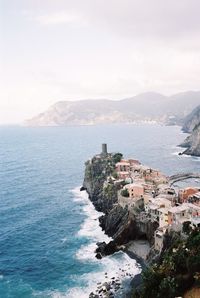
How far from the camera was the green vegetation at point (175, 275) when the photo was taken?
41.6 metres

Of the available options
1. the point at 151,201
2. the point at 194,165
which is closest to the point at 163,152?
the point at 194,165

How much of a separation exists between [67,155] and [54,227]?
11061 centimetres

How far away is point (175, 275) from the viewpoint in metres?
44.5

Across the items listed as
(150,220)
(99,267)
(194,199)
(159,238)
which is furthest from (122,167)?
(99,267)

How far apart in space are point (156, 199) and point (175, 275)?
2862 cm

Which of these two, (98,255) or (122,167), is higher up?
(122,167)

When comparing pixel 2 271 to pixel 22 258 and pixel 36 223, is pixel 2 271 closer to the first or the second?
pixel 22 258

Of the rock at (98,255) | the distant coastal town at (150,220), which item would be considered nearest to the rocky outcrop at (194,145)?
the distant coastal town at (150,220)

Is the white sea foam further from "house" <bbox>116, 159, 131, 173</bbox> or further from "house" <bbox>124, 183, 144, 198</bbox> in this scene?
"house" <bbox>116, 159, 131, 173</bbox>

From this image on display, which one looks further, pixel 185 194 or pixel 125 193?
pixel 125 193

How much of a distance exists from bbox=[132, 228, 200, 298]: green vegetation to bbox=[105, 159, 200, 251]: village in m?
12.3

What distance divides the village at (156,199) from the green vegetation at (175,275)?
12.3 metres

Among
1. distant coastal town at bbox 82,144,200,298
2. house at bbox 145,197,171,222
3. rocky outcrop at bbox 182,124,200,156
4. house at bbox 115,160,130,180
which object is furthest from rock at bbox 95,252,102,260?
rocky outcrop at bbox 182,124,200,156

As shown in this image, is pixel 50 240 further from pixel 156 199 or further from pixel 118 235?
pixel 156 199
